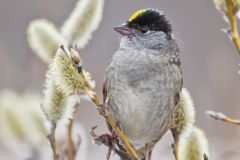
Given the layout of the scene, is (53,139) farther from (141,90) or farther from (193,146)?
(141,90)

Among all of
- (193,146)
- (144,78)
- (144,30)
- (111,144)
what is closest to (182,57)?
(144,30)

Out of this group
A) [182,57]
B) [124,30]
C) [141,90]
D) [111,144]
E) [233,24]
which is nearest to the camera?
[233,24]

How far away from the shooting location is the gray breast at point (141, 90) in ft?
11.0

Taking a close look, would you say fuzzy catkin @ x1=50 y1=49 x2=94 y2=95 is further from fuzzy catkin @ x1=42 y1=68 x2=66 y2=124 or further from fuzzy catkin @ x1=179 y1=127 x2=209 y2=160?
fuzzy catkin @ x1=179 y1=127 x2=209 y2=160

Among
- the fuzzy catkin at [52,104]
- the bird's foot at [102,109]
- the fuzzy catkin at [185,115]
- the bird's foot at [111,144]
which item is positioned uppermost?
the fuzzy catkin at [52,104]

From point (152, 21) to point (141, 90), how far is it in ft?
1.11

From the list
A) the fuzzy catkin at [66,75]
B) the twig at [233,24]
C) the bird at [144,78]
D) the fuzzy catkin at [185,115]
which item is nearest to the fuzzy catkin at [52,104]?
the fuzzy catkin at [66,75]

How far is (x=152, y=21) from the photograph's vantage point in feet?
11.4

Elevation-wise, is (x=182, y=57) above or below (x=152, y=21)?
below

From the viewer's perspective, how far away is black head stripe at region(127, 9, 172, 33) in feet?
11.1

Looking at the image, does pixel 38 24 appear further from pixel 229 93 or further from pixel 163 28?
pixel 229 93

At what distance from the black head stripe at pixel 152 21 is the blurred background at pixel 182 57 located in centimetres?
18

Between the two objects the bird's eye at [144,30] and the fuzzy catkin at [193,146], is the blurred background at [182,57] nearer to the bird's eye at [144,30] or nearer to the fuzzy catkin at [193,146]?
the bird's eye at [144,30]

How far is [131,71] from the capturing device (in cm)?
339
